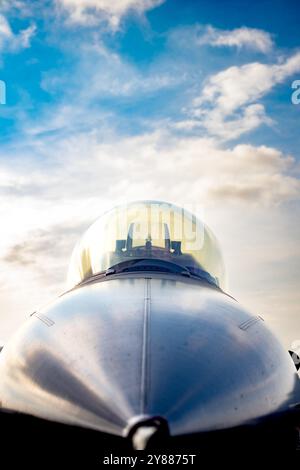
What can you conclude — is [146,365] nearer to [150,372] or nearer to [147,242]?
[150,372]

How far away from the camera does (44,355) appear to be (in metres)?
5.44

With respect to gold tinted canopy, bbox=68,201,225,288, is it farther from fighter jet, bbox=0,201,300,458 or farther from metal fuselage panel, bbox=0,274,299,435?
metal fuselage panel, bbox=0,274,299,435

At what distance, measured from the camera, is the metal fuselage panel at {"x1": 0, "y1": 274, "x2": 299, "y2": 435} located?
4.36 m

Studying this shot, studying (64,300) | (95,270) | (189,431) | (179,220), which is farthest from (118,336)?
(179,220)

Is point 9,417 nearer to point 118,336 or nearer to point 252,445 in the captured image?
point 118,336

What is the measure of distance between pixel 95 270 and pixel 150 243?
1105mm

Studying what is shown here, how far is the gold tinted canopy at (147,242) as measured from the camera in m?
9.54

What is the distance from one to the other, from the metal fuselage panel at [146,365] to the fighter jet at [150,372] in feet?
0.04

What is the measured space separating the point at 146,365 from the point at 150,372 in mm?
97

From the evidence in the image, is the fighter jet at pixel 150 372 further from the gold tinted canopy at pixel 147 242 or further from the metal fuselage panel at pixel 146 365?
the gold tinted canopy at pixel 147 242

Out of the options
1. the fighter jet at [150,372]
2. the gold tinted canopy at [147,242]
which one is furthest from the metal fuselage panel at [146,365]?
the gold tinted canopy at [147,242]

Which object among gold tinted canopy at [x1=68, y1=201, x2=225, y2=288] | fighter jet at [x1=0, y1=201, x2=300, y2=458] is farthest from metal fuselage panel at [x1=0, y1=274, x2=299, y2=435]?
gold tinted canopy at [x1=68, y1=201, x2=225, y2=288]

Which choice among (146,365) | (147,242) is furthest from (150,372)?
(147,242)

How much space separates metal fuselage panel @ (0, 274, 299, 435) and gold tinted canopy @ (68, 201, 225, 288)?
110 inches
